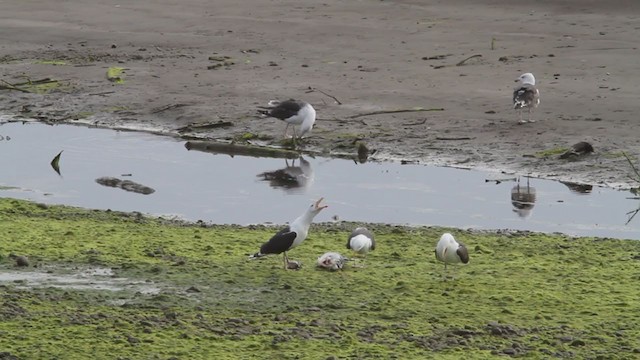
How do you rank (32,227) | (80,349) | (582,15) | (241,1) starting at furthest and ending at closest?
(241,1), (582,15), (32,227), (80,349)

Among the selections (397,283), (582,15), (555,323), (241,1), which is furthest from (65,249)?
(241,1)

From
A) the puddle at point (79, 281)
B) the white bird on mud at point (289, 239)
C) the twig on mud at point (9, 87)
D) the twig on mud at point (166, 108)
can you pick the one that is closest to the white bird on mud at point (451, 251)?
the white bird on mud at point (289, 239)

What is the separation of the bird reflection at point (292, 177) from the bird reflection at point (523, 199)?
2.59m

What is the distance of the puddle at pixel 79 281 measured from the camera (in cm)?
1120

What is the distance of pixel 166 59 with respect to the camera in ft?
83.8

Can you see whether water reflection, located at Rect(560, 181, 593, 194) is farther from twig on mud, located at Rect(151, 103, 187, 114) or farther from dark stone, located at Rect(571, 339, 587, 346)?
dark stone, located at Rect(571, 339, 587, 346)

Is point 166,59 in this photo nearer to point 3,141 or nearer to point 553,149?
point 3,141

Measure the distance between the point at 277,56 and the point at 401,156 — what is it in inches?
264

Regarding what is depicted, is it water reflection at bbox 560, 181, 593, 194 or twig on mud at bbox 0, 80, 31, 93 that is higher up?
twig on mud at bbox 0, 80, 31, 93

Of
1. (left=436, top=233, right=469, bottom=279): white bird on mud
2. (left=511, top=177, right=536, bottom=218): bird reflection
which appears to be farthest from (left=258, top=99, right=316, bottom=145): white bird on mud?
(left=436, top=233, right=469, bottom=279): white bird on mud

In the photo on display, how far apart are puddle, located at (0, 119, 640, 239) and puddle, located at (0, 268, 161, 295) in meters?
3.90

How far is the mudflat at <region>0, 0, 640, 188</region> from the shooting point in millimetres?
19531

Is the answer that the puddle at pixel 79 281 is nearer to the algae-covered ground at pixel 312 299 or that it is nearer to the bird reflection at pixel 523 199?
the algae-covered ground at pixel 312 299

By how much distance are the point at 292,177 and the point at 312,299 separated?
728cm
